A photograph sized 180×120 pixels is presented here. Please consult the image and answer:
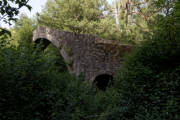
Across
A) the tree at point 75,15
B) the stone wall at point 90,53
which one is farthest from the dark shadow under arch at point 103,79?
the tree at point 75,15

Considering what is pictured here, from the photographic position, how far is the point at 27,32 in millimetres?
15867

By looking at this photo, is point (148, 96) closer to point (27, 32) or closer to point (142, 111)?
point (142, 111)

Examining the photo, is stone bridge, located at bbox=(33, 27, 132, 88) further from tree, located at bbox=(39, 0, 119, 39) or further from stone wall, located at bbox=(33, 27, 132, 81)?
tree, located at bbox=(39, 0, 119, 39)

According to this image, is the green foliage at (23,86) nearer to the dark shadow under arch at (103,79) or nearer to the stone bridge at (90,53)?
the stone bridge at (90,53)

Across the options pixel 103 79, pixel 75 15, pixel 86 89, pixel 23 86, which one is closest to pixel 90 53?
pixel 103 79

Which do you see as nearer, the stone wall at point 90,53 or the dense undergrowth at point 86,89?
the dense undergrowth at point 86,89

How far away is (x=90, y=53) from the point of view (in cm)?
833

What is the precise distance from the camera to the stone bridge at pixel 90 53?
820 cm


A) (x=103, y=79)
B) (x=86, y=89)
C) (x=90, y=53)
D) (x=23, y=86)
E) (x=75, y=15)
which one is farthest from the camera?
(x=75, y=15)

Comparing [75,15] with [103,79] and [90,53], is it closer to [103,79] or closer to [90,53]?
[103,79]

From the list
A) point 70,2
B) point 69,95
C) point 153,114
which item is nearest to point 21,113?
point 69,95

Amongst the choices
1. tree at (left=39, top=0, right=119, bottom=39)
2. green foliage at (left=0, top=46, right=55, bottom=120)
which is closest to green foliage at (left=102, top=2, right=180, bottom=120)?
green foliage at (left=0, top=46, right=55, bottom=120)

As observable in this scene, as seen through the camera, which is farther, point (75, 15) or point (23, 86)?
point (75, 15)

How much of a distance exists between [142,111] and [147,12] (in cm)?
1320
